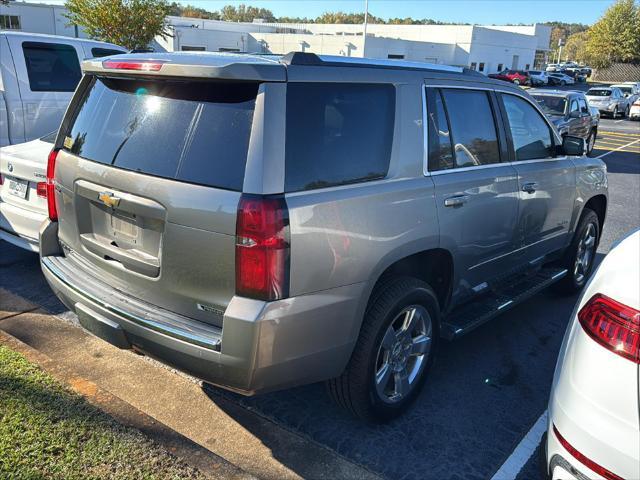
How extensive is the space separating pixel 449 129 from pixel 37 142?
12.7 ft

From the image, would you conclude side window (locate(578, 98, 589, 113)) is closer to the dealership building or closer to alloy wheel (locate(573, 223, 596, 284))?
alloy wheel (locate(573, 223, 596, 284))

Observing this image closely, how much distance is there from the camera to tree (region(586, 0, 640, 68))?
60000 mm

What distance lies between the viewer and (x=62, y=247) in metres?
3.66

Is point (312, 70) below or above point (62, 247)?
above

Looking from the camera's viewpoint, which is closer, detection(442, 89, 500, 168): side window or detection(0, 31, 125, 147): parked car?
detection(442, 89, 500, 168): side window

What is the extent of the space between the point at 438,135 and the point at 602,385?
190 cm

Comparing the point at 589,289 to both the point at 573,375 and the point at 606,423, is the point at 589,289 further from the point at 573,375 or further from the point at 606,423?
the point at 606,423

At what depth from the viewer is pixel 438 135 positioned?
11.7ft

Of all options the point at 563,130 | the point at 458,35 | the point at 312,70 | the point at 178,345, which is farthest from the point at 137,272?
the point at 458,35

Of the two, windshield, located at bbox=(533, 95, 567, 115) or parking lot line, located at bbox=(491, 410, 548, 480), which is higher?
windshield, located at bbox=(533, 95, 567, 115)

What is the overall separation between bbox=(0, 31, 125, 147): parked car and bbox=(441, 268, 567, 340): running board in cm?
573

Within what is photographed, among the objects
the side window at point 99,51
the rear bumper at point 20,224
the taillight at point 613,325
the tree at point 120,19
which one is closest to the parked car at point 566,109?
the side window at point 99,51

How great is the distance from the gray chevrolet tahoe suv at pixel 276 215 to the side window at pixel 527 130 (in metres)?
0.51

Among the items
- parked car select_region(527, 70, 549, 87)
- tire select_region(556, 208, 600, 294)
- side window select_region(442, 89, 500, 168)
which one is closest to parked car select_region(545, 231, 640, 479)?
side window select_region(442, 89, 500, 168)
